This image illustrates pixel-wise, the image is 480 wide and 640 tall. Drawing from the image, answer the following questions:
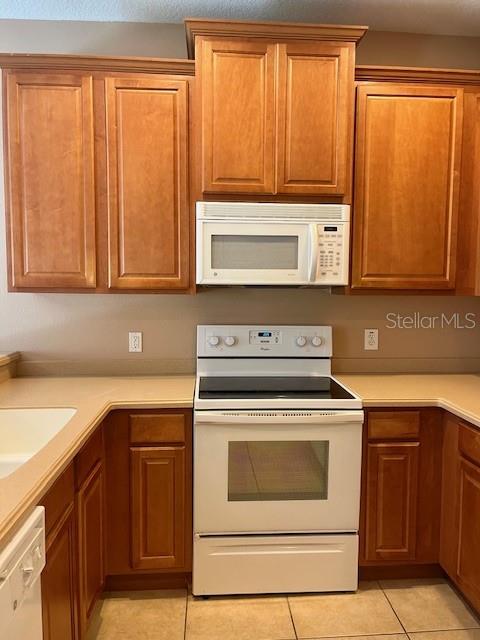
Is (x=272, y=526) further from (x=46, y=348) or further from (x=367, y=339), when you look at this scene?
(x=46, y=348)

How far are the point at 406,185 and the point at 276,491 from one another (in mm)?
1533

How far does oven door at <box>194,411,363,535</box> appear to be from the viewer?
205 centimetres

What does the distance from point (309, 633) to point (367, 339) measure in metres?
1.43

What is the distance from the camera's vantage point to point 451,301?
268cm

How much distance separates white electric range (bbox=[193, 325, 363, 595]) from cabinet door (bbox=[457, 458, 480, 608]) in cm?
43

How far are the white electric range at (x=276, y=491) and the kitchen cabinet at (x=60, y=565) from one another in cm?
62

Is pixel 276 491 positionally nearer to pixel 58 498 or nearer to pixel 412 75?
pixel 58 498

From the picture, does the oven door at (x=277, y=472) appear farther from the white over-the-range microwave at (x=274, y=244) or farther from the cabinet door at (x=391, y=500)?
the white over-the-range microwave at (x=274, y=244)

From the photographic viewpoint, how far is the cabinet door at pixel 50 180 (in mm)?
2129

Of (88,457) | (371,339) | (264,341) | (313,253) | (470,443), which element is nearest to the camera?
(88,457)

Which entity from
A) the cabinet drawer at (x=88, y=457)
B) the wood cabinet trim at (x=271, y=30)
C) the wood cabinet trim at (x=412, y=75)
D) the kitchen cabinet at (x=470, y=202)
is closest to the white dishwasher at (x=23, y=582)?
the cabinet drawer at (x=88, y=457)

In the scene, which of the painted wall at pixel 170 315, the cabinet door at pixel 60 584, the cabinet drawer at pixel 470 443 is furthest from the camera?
the painted wall at pixel 170 315

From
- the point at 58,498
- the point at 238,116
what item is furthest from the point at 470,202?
the point at 58,498

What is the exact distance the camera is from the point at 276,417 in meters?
2.05
